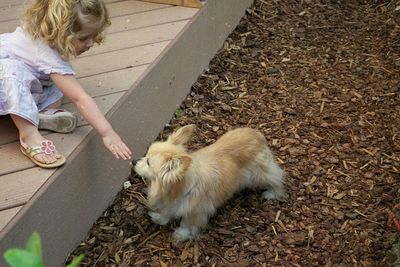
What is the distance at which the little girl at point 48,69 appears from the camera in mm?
2279

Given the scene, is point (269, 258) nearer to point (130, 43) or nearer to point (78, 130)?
point (78, 130)

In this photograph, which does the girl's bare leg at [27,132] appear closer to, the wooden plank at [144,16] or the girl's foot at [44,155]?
the girl's foot at [44,155]

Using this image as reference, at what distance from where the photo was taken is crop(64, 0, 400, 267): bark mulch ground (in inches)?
99.6

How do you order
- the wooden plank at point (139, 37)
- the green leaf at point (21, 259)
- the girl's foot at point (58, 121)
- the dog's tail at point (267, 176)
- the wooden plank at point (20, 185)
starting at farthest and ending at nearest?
1. the wooden plank at point (139, 37)
2. the dog's tail at point (267, 176)
3. the girl's foot at point (58, 121)
4. the wooden plank at point (20, 185)
5. the green leaf at point (21, 259)

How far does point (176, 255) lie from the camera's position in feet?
8.26

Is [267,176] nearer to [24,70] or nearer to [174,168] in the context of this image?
[174,168]

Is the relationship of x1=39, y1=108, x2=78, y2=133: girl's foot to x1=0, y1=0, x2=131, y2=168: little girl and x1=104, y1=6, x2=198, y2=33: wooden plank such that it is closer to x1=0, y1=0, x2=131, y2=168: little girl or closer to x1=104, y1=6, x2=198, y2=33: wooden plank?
x1=0, y1=0, x2=131, y2=168: little girl

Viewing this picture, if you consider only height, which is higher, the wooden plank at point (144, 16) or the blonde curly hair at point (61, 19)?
the blonde curly hair at point (61, 19)

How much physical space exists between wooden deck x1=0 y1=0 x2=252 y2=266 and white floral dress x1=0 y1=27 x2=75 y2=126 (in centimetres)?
20

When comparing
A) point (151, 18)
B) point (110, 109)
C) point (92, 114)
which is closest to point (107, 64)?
point (110, 109)

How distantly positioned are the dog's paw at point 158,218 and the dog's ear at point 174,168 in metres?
0.34

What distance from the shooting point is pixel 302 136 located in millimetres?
3271

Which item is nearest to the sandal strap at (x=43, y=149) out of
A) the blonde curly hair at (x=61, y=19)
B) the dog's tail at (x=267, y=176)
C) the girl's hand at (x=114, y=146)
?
the girl's hand at (x=114, y=146)

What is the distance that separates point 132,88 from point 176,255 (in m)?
0.93
